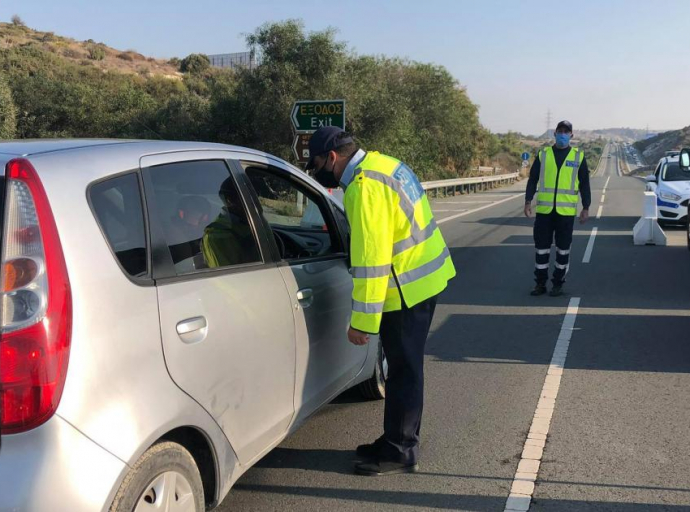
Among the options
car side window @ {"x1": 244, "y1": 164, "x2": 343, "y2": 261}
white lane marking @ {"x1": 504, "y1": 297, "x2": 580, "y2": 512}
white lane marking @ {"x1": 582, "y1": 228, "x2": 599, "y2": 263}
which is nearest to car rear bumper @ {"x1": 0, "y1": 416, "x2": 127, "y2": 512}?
car side window @ {"x1": 244, "y1": 164, "x2": 343, "y2": 261}

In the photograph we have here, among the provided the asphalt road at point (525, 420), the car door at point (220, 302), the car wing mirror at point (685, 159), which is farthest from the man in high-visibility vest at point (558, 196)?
the car door at point (220, 302)

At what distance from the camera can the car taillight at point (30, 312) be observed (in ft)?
7.20

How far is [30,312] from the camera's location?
7.34 feet

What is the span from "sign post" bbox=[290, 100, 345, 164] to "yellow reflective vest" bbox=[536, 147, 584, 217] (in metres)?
6.91

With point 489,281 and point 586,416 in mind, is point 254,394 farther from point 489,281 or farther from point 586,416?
point 489,281

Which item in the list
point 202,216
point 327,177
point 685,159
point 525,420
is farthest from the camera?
point 685,159

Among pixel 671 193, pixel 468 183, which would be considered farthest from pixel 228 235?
pixel 468 183

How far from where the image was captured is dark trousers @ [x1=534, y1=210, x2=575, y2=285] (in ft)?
29.2

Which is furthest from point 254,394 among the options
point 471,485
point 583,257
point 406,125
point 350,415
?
point 406,125

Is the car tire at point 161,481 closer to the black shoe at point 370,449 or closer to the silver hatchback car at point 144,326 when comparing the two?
Answer: the silver hatchback car at point 144,326

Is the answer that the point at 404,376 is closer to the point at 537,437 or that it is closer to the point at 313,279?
the point at 313,279

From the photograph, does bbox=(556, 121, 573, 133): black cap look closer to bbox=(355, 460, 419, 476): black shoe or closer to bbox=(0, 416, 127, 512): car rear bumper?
bbox=(355, 460, 419, 476): black shoe

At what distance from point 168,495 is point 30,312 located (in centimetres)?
87

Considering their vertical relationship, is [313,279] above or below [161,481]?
above
